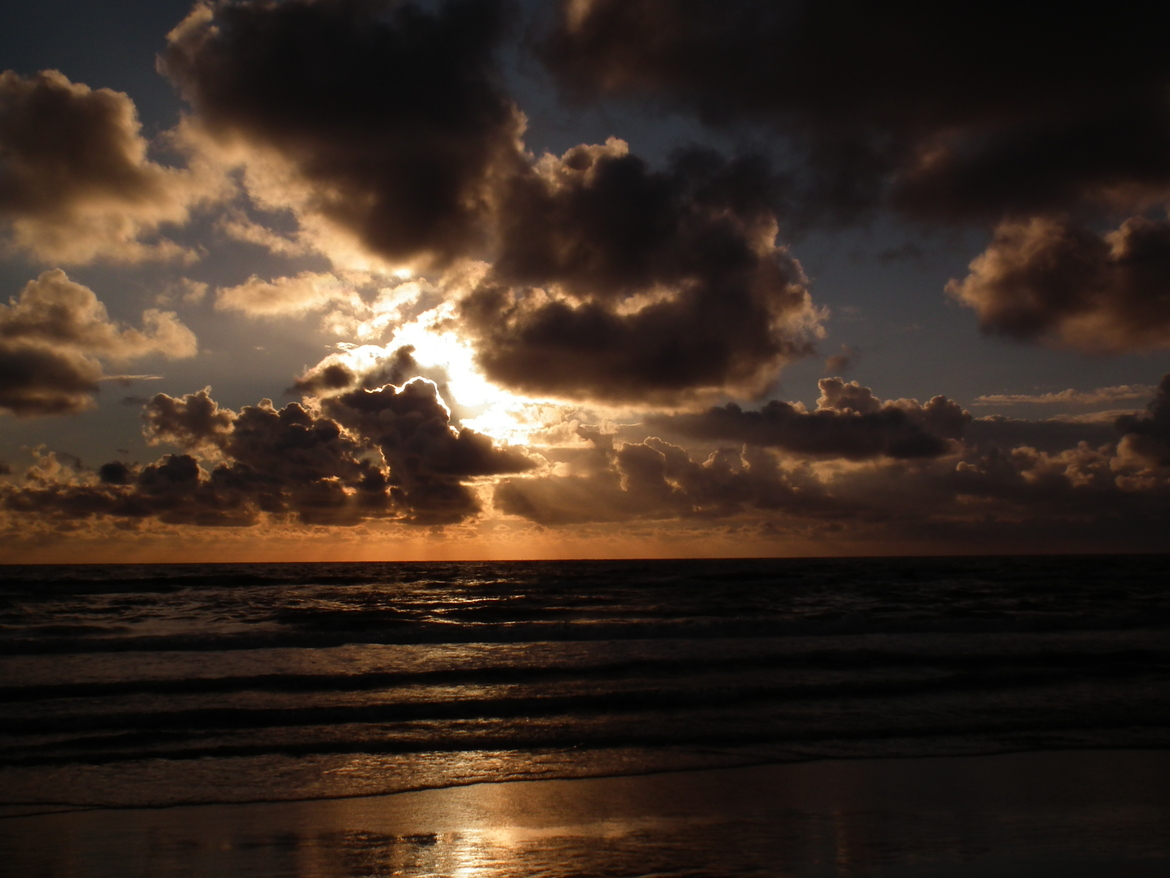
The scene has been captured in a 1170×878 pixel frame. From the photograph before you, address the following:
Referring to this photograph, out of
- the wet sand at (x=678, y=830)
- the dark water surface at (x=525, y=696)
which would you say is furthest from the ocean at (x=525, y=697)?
the wet sand at (x=678, y=830)

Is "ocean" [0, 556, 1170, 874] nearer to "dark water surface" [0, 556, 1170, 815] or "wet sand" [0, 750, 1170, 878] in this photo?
"dark water surface" [0, 556, 1170, 815]

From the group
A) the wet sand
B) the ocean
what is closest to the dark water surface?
the ocean

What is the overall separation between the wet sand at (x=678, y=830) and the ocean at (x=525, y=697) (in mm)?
672

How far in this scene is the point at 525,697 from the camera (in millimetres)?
13594

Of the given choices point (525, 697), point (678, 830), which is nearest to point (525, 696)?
point (525, 697)

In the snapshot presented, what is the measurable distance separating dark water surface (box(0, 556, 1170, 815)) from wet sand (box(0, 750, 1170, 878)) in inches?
28.2

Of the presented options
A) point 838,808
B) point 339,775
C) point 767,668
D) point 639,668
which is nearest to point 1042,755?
point 838,808

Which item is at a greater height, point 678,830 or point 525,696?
point 678,830

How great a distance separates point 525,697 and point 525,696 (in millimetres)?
95

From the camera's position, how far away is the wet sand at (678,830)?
21.1ft

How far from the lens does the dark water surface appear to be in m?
9.80

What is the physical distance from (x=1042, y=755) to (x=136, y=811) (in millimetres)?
11548

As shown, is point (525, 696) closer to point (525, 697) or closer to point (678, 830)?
point (525, 697)

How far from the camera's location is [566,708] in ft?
42.1
